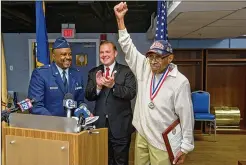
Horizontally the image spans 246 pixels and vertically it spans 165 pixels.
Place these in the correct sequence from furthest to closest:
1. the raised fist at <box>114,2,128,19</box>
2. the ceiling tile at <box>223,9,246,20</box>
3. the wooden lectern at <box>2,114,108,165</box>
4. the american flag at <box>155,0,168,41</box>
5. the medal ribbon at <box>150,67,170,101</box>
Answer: the ceiling tile at <box>223,9,246,20</box> → the american flag at <box>155,0,168,41</box> → the raised fist at <box>114,2,128,19</box> → the medal ribbon at <box>150,67,170,101</box> → the wooden lectern at <box>2,114,108,165</box>

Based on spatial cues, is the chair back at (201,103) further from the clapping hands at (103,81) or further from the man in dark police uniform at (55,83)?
the man in dark police uniform at (55,83)

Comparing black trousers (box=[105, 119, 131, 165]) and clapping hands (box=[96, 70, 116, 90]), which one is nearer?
clapping hands (box=[96, 70, 116, 90])

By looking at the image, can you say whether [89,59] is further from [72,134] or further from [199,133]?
[72,134]

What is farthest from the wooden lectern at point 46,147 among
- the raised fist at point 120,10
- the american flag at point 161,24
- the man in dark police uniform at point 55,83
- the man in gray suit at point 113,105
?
the american flag at point 161,24

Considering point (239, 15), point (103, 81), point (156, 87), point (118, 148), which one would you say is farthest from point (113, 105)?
point (239, 15)

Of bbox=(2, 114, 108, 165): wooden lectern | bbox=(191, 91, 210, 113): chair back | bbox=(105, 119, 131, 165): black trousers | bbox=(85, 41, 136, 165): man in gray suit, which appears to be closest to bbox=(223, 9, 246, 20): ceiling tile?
bbox=(85, 41, 136, 165): man in gray suit

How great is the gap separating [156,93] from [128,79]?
0.44 m

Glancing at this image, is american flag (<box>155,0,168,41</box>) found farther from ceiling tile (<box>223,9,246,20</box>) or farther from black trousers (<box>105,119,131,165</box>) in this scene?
ceiling tile (<box>223,9,246,20</box>)

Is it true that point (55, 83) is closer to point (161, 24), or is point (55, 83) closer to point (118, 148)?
point (118, 148)

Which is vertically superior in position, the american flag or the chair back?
the american flag

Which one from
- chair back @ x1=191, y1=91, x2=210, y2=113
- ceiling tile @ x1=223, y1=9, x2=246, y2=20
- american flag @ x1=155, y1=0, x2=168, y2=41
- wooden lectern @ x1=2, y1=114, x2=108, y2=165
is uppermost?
ceiling tile @ x1=223, y1=9, x2=246, y2=20

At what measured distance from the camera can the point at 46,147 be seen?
4.98 ft

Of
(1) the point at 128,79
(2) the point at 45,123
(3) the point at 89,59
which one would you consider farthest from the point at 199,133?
(2) the point at 45,123

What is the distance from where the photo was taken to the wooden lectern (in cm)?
149
